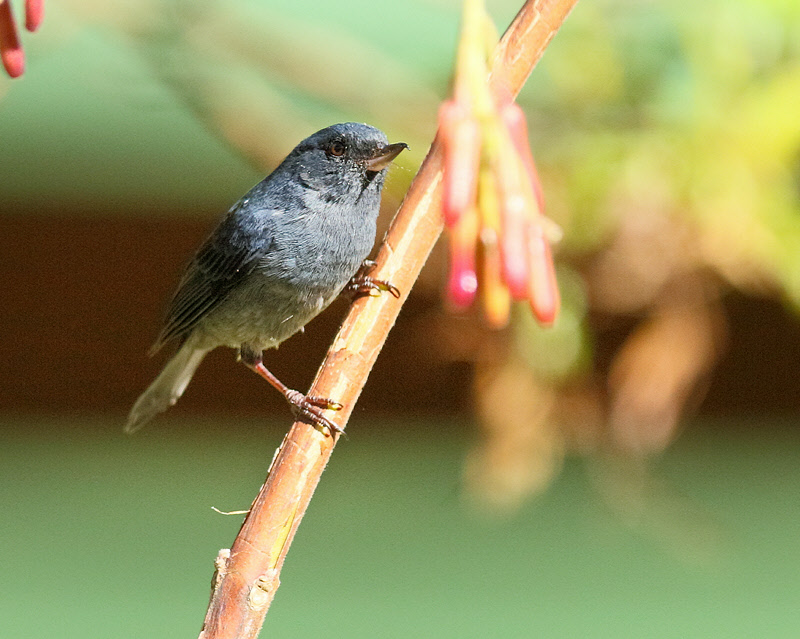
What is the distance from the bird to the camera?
2.25 meters

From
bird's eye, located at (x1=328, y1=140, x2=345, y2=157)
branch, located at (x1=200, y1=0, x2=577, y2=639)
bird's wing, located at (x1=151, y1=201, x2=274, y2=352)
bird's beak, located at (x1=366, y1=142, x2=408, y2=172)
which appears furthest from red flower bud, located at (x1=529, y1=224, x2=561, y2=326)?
bird's wing, located at (x1=151, y1=201, x2=274, y2=352)

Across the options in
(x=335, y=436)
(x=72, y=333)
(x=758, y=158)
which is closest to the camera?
(x=335, y=436)

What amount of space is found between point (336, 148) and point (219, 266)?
0.52m

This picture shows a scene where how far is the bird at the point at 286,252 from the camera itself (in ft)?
7.38

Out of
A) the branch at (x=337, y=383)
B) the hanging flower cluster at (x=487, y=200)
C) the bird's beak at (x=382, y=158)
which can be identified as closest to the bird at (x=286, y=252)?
the bird's beak at (x=382, y=158)

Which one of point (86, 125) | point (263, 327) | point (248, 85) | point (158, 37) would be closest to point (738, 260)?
point (263, 327)

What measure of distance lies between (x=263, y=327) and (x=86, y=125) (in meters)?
1.33

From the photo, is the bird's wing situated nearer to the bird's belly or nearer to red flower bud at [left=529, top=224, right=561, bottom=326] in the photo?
the bird's belly

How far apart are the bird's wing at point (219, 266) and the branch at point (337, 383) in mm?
1133

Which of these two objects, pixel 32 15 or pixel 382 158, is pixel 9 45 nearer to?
pixel 32 15

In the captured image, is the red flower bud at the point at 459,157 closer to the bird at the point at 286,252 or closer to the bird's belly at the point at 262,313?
the bird at the point at 286,252

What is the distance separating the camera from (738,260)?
2.51 metres

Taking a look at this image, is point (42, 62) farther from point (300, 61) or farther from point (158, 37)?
point (300, 61)

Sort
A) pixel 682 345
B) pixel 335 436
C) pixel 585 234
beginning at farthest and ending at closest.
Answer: pixel 682 345 < pixel 585 234 < pixel 335 436
